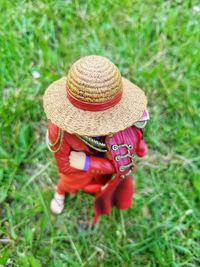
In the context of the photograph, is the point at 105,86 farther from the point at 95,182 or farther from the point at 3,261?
the point at 3,261

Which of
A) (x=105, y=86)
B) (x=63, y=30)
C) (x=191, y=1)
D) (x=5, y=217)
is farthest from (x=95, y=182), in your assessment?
(x=191, y=1)

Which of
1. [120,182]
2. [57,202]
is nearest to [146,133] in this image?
[120,182]

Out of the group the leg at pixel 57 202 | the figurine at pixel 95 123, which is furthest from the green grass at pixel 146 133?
the figurine at pixel 95 123

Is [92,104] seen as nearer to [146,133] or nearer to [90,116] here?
[90,116]

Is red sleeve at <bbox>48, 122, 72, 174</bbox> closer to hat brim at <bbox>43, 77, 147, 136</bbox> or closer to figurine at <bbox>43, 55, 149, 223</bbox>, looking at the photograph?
figurine at <bbox>43, 55, 149, 223</bbox>

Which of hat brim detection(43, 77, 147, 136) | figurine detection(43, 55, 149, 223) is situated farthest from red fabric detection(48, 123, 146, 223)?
hat brim detection(43, 77, 147, 136)

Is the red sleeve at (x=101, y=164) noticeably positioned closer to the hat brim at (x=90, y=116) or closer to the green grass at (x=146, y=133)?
the hat brim at (x=90, y=116)

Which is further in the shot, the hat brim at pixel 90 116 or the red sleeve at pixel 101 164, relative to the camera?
the red sleeve at pixel 101 164
